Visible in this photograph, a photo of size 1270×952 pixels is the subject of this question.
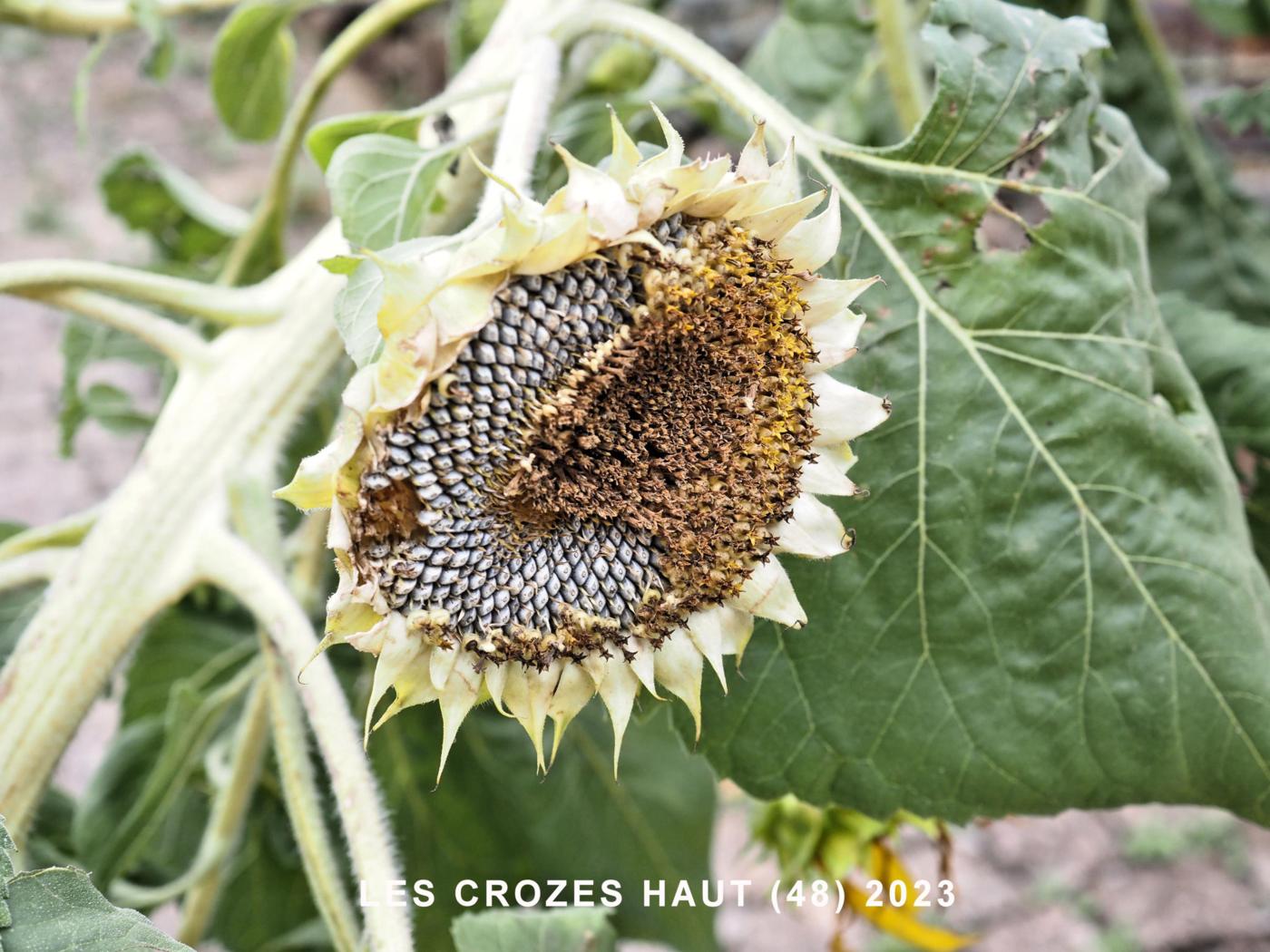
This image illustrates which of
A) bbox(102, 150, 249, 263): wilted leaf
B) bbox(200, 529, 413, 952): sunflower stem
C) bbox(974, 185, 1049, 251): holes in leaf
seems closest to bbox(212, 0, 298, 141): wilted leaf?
bbox(102, 150, 249, 263): wilted leaf

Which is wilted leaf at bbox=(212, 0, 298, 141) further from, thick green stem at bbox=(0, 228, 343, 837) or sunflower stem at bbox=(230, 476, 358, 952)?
sunflower stem at bbox=(230, 476, 358, 952)

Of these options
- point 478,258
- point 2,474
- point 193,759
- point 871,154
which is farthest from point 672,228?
point 2,474

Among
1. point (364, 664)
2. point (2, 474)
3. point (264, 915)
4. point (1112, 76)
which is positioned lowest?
point (2, 474)

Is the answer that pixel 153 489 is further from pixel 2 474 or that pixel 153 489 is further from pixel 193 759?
pixel 2 474

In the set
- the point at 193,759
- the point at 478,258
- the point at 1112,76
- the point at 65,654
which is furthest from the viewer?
the point at 1112,76

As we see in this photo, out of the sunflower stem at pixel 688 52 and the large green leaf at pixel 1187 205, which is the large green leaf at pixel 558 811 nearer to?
the sunflower stem at pixel 688 52

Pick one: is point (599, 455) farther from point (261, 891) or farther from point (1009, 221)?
point (261, 891)

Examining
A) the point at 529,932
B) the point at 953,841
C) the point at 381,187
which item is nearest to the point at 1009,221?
the point at 381,187
